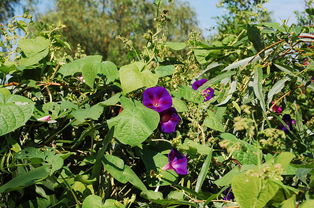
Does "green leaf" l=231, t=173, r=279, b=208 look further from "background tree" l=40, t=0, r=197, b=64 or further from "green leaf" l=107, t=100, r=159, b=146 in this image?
"background tree" l=40, t=0, r=197, b=64

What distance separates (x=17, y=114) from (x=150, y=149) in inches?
15.7

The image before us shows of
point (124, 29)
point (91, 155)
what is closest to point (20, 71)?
point (91, 155)

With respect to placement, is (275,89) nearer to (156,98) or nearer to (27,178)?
(156,98)

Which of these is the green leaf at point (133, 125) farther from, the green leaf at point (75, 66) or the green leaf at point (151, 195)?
the green leaf at point (75, 66)

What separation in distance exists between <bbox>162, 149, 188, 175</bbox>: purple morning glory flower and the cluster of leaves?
16mm

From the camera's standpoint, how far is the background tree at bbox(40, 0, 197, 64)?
58.1 feet

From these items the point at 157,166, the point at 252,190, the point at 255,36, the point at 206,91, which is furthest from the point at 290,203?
the point at 206,91

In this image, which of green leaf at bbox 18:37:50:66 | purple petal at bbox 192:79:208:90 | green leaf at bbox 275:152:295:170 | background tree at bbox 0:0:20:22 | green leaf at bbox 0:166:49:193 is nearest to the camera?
green leaf at bbox 275:152:295:170

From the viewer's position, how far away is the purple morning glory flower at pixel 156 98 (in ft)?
4.08

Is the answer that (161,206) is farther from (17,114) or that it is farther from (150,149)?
(17,114)

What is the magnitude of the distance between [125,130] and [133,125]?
0.02 meters

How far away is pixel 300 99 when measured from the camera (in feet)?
6.35

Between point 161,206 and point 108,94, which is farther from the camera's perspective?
point 108,94

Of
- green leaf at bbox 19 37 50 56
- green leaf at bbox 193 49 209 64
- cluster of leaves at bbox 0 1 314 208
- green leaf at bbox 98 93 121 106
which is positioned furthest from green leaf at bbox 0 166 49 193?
green leaf at bbox 193 49 209 64
